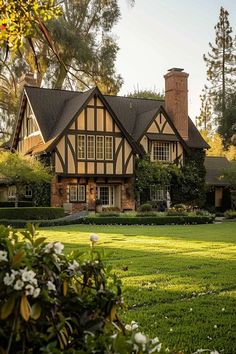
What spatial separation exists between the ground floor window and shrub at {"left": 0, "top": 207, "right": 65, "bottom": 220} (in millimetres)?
6930

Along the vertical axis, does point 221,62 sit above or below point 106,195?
above

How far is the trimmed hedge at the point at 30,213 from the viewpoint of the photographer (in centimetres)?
2528

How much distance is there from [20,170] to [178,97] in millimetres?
14792

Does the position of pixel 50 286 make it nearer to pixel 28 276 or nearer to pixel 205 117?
pixel 28 276

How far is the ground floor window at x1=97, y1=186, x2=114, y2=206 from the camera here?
110ft

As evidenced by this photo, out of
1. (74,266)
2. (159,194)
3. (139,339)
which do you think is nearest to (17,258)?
(74,266)

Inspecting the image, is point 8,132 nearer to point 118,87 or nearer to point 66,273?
point 118,87

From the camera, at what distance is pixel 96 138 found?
32.1m

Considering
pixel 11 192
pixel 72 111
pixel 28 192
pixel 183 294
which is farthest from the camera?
pixel 11 192

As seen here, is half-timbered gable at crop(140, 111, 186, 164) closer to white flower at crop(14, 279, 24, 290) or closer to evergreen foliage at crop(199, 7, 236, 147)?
evergreen foliage at crop(199, 7, 236, 147)

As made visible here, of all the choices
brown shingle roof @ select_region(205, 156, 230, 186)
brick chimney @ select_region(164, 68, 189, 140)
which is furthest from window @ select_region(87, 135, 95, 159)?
brown shingle roof @ select_region(205, 156, 230, 186)

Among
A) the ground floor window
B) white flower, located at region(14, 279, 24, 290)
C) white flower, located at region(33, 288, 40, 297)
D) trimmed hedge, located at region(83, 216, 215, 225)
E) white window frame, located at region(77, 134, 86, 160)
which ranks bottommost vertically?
trimmed hedge, located at region(83, 216, 215, 225)

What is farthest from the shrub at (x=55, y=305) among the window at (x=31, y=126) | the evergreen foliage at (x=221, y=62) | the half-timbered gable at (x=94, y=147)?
the evergreen foliage at (x=221, y=62)

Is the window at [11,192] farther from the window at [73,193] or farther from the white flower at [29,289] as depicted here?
the white flower at [29,289]
